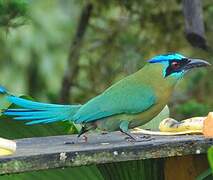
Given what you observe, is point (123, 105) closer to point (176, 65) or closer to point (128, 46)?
point (176, 65)

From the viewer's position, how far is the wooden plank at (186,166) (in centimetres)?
289

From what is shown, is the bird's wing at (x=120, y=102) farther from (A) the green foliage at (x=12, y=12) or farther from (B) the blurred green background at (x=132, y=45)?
(B) the blurred green background at (x=132, y=45)

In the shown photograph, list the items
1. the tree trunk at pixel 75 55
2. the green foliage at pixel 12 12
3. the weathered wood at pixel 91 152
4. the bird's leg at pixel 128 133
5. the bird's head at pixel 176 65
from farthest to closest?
1. the tree trunk at pixel 75 55
2. the green foliage at pixel 12 12
3. the bird's head at pixel 176 65
4. the bird's leg at pixel 128 133
5. the weathered wood at pixel 91 152

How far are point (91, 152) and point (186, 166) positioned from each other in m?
0.72

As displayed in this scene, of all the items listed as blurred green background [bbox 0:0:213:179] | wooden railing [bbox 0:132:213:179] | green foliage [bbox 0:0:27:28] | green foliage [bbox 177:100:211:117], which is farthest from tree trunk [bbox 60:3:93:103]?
wooden railing [bbox 0:132:213:179]

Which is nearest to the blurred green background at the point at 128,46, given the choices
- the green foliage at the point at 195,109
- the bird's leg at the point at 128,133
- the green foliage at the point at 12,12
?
the green foliage at the point at 195,109

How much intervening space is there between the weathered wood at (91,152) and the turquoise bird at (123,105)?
210mm

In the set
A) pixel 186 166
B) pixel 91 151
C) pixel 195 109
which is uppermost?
pixel 195 109

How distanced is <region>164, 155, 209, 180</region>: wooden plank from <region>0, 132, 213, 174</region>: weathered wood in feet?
1.06

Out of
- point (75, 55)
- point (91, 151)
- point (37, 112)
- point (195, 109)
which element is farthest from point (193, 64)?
point (75, 55)

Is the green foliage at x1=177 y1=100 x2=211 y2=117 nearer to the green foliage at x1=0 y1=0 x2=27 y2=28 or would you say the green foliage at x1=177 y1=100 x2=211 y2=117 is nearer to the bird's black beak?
the green foliage at x1=0 y1=0 x2=27 y2=28

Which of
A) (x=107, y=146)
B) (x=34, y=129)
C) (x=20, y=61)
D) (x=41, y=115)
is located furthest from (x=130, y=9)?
(x=20, y=61)

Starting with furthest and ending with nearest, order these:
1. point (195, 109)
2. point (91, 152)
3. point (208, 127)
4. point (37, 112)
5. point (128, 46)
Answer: point (128, 46) < point (195, 109) < point (37, 112) < point (208, 127) < point (91, 152)

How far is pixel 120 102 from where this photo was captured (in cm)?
284
